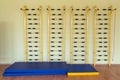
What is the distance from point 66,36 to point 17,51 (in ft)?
5.52

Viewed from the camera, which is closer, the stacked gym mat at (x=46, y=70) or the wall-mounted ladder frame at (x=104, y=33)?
the stacked gym mat at (x=46, y=70)

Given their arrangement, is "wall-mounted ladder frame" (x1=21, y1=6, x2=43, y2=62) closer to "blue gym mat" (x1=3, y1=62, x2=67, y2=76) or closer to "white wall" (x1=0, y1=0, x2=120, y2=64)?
"white wall" (x1=0, y1=0, x2=120, y2=64)

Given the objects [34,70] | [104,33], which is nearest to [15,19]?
[34,70]

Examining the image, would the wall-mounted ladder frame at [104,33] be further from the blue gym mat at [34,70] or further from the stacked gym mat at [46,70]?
the blue gym mat at [34,70]

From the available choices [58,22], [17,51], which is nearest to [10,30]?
[17,51]

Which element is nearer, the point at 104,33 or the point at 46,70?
the point at 46,70

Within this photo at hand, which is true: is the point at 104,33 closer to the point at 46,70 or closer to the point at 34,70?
the point at 46,70

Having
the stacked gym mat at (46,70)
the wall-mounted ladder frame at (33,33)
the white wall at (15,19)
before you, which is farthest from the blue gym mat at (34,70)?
the white wall at (15,19)

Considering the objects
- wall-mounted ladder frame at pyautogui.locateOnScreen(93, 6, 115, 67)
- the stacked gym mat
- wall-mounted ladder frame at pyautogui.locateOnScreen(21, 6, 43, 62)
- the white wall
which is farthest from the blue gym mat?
wall-mounted ladder frame at pyautogui.locateOnScreen(93, 6, 115, 67)

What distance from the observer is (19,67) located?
491cm

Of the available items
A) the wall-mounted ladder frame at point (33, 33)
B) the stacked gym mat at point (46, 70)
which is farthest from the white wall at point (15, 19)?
the stacked gym mat at point (46, 70)

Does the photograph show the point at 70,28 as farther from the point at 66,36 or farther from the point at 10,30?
the point at 10,30

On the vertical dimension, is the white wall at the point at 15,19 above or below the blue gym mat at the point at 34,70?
above

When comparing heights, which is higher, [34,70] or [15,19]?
[15,19]
